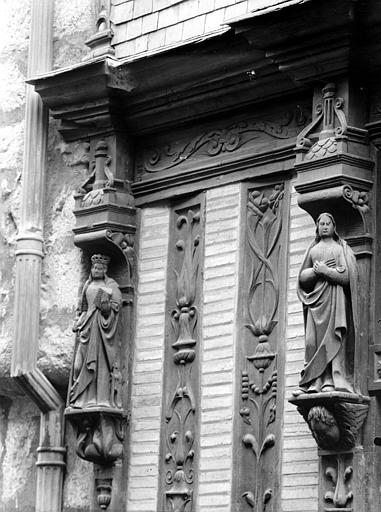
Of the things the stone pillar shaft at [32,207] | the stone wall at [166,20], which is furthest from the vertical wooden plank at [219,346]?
the stone pillar shaft at [32,207]

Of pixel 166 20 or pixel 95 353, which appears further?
pixel 166 20

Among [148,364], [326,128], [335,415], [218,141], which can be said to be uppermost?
[218,141]

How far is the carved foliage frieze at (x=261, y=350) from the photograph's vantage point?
10727 mm

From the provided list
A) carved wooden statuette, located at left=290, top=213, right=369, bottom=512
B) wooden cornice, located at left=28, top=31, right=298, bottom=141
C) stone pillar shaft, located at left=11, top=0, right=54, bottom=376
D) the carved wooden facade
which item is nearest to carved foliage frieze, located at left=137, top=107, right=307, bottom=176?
the carved wooden facade

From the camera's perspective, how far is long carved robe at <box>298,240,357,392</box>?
1008 cm

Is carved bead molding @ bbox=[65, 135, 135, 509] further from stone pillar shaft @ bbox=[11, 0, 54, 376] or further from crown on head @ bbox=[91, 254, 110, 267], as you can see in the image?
stone pillar shaft @ bbox=[11, 0, 54, 376]

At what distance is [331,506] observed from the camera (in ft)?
33.3

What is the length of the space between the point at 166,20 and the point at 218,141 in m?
0.80

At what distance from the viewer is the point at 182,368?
37.3ft

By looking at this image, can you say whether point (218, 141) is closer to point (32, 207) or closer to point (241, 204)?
point (241, 204)

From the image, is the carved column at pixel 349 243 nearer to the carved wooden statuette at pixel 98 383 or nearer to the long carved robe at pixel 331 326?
the long carved robe at pixel 331 326

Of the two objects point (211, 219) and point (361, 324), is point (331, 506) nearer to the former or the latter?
point (361, 324)

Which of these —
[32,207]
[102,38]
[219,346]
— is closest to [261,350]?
[219,346]

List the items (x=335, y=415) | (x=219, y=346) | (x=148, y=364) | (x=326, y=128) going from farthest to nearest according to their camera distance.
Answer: (x=148, y=364), (x=219, y=346), (x=326, y=128), (x=335, y=415)
